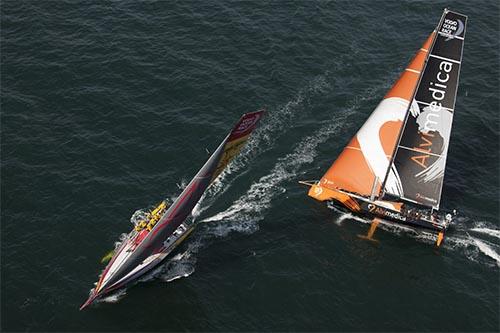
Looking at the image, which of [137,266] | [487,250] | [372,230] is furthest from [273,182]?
[487,250]

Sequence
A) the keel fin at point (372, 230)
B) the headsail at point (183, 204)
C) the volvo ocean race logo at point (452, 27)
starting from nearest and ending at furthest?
the headsail at point (183, 204), the volvo ocean race logo at point (452, 27), the keel fin at point (372, 230)

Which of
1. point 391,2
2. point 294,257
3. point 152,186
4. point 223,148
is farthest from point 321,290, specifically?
point 391,2

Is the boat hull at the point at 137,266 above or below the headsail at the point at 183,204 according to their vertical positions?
below

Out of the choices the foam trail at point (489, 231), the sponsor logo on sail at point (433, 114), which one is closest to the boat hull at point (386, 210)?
the foam trail at point (489, 231)

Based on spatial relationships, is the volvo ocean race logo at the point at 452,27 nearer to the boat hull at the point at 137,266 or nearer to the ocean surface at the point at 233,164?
the ocean surface at the point at 233,164

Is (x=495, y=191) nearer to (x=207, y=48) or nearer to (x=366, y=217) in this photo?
(x=366, y=217)

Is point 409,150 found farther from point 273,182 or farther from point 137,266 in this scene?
point 137,266

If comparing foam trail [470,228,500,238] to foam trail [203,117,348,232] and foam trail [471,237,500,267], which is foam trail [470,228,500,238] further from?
foam trail [203,117,348,232]
